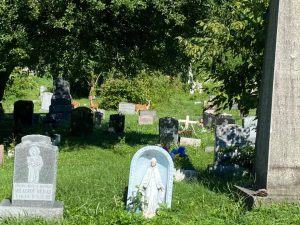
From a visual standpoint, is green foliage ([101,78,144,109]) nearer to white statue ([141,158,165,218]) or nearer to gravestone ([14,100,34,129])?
gravestone ([14,100,34,129])

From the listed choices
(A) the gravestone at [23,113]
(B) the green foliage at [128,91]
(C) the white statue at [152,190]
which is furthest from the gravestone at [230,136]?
(B) the green foliage at [128,91]

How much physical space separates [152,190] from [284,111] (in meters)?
2.21

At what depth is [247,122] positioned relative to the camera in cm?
2169

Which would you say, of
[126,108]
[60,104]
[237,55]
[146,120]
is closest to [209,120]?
[146,120]

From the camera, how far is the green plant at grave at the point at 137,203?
27.2 ft

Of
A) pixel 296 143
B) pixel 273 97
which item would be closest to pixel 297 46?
pixel 273 97

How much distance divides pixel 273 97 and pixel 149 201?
2327 millimetres

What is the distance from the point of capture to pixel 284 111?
26.8 ft

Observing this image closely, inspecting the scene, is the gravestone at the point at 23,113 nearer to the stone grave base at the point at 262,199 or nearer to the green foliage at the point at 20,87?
the green foliage at the point at 20,87

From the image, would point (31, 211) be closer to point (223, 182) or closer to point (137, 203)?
point (137, 203)

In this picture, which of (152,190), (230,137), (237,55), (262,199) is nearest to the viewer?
(262,199)

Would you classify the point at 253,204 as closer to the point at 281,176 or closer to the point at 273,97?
the point at 281,176

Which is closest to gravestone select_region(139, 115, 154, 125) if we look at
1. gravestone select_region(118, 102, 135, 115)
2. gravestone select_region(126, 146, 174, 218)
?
gravestone select_region(118, 102, 135, 115)

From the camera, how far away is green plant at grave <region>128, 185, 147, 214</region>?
327 inches
